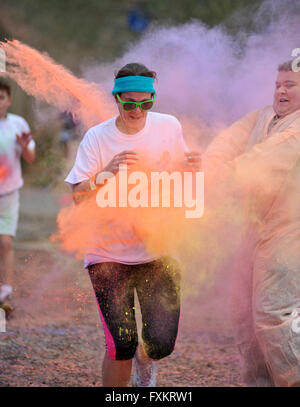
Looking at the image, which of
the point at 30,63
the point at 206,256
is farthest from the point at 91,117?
the point at 206,256

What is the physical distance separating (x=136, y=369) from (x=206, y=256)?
0.83 metres

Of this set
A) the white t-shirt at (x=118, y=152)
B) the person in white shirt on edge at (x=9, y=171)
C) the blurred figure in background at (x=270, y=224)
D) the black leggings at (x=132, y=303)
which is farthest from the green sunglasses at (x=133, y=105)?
the person in white shirt on edge at (x=9, y=171)

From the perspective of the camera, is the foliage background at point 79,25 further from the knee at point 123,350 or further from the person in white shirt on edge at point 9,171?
the knee at point 123,350

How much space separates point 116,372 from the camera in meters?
3.06

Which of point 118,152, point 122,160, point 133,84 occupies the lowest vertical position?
point 122,160

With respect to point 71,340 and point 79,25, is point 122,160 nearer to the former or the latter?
point 71,340

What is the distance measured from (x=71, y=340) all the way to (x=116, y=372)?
1.73m

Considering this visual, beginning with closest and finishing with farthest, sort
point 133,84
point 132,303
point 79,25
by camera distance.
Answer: point 133,84 < point 132,303 < point 79,25

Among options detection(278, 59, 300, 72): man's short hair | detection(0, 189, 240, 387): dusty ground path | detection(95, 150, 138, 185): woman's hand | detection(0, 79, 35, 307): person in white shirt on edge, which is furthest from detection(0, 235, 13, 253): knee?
detection(278, 59, 300, 72): man's short hair

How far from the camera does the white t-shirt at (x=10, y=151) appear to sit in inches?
198

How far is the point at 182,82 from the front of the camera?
3854 mm

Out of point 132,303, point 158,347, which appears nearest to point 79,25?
point 132,303

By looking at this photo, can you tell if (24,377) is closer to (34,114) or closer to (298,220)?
(34,114)

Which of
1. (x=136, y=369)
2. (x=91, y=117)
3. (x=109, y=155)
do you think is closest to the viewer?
(x=109, y=155)
